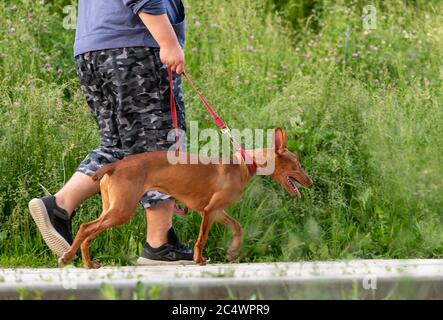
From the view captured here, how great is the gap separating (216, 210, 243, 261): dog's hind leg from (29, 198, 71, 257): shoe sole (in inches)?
31.7

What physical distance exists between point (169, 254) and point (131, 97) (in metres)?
0.86

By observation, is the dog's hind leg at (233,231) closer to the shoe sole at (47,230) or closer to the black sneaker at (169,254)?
the black sneaker at (169,254)

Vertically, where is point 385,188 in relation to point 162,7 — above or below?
below

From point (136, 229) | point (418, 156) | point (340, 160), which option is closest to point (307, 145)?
point (340, 160)

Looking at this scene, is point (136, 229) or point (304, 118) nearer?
point (136, 229)

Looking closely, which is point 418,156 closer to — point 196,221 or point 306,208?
point 306,208

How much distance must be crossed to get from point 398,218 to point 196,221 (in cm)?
124

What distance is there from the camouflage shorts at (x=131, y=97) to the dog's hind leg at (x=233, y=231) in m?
0.30

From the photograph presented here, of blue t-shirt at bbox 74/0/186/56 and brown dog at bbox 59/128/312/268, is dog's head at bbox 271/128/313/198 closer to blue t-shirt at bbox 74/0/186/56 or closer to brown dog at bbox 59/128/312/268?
brown dog at bbox 59/128/312/268

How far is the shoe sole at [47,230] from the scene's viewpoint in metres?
5.25

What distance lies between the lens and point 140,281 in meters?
3.95

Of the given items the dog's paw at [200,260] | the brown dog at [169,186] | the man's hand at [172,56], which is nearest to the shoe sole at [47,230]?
the brown dog at [169,186]

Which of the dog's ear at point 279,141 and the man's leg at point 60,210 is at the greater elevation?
the dog's ear at point 279,141

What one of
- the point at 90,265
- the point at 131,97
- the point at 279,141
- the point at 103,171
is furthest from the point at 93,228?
the point at 279,141
